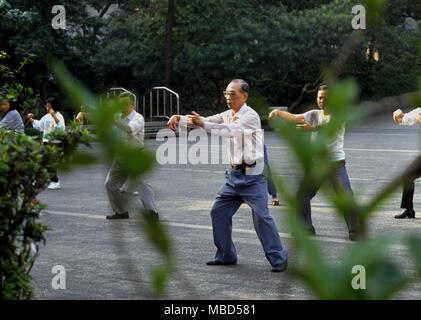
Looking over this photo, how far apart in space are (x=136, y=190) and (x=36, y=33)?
87.8 feet

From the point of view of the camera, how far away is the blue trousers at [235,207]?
709 cm

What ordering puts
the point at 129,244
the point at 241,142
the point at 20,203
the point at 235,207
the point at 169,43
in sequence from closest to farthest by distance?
the point at 129,244
the point at 20,203
the point at 241,142
the point at 235,207
the point at 169,43

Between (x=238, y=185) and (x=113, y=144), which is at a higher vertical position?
Result: (x=238, y=185)

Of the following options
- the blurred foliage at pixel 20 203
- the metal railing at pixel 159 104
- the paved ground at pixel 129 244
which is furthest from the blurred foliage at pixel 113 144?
the metal railing at pixel 159 104

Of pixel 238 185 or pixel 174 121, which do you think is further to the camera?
pixel 238 185

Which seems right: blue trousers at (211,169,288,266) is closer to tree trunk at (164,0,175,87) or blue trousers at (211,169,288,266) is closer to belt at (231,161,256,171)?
belt at (231,161,256,171)

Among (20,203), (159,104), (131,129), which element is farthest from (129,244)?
(159,104)

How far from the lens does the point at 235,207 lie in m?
7.50

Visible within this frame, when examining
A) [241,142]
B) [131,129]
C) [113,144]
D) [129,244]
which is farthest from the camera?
[241,142]

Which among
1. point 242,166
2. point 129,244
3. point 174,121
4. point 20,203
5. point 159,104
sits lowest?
point 129,244

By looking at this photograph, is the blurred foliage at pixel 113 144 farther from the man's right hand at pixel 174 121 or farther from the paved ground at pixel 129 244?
the man's right hand at pixel 174 121

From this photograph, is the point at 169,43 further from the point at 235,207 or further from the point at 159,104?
the point at 235,207

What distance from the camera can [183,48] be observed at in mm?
28453

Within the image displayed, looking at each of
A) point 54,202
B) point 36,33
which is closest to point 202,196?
point 54,202
